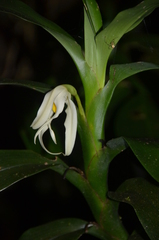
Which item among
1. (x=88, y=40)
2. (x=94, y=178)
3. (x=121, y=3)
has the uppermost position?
(x=88, y=40)

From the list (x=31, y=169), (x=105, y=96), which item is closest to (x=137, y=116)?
(x=105, y=96)

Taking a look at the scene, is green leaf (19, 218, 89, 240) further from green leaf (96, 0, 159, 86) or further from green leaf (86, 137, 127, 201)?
green leaf (96, 0, 159, 86)

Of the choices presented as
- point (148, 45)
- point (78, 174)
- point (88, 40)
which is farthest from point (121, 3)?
point (78, 174)

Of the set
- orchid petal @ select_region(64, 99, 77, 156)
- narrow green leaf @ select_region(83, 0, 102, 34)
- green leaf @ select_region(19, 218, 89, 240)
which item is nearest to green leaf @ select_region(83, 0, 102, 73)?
narrow green leaf @ select_region(83, 0, 102, 34)

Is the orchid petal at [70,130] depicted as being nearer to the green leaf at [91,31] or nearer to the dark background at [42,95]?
the green leaf at [91,31]

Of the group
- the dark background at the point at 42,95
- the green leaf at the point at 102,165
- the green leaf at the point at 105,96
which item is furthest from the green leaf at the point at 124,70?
the dark background at the point at 42,95

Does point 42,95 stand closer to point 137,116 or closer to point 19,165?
point 137,116

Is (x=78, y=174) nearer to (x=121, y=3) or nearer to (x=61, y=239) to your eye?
(x=61, y=239)
